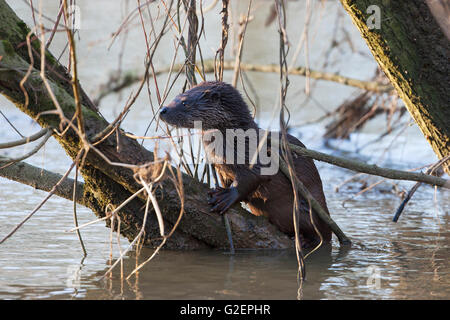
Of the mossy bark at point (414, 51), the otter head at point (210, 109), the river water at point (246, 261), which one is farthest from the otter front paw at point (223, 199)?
the mossy bark at point (414, 51)

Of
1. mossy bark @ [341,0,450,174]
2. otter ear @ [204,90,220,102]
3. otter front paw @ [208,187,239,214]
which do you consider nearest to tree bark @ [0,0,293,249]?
otter front paw @ [208,187,239,214]

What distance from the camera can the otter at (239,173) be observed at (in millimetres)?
3551

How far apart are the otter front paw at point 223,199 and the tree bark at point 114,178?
0.04m

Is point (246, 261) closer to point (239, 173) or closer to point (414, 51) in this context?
point (239, 173)

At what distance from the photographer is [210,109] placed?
A: 11.8ft

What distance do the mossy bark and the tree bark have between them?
103 cm

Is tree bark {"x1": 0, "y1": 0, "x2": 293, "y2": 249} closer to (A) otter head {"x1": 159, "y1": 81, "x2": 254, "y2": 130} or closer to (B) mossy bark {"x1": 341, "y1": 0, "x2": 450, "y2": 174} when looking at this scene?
(A) otter head {"x1": 159, "y1": 81, "x2": 254, "y2": 130}

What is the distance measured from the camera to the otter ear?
3.63 m

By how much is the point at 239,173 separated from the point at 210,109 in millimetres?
373

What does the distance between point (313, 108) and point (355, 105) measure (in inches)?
95.9

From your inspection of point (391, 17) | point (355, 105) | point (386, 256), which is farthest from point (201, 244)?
point (355, 105)

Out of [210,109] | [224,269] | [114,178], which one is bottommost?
[224,269]

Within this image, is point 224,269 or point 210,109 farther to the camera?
point 210,109

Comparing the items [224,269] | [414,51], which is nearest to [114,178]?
[224,269]
